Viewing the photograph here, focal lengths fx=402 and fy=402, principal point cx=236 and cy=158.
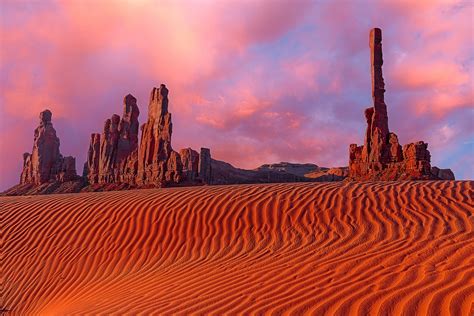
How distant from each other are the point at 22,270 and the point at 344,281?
6788mm

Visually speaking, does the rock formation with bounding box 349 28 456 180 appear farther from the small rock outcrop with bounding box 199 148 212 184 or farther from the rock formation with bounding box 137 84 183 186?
the small rock outcrop with bounding box 199 148 212 184

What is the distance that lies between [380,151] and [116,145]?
4118cm

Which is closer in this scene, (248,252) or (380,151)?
(248,252)

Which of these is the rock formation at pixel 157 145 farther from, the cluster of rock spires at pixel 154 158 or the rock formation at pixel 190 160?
the rock formation at pixel 190 160

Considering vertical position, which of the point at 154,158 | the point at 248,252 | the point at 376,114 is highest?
the point at 376,114

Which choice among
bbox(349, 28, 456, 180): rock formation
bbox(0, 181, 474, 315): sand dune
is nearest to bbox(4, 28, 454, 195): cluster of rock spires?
bbox(349, 28, 456, 180): rock formation

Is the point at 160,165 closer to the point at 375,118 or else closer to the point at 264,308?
the point at 375,118

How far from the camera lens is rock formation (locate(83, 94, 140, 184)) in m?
59.5

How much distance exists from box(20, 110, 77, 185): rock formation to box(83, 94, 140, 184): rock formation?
377cm

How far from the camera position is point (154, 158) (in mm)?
51062

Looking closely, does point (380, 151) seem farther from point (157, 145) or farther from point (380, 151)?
point (157, 145)

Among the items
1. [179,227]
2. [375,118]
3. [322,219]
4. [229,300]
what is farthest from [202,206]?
[375,118]

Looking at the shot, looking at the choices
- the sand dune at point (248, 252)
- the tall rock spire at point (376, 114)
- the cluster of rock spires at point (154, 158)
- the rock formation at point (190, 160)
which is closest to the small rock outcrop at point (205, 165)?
the cluster of rock spires at point (154, 158)

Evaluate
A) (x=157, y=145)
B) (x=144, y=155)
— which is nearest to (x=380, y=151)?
(x=157, y=145)
